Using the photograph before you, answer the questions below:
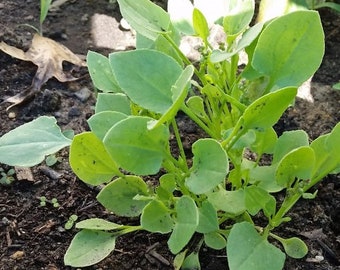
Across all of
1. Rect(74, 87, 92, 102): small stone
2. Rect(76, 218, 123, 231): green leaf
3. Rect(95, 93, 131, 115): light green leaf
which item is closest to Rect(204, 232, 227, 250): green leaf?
Rect(76, 218, 123, 231): green leaf

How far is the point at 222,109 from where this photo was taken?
1.14 metres

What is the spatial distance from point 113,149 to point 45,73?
0.71m

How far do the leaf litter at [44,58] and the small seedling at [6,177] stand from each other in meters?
0.24

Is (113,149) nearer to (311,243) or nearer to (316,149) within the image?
(316,149)

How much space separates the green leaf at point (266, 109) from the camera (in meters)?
0.91

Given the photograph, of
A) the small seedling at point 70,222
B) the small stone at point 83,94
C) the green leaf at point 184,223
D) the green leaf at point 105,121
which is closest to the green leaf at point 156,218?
the green leaf at point 184,223

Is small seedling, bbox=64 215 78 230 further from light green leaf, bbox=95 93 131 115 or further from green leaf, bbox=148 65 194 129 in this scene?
green leaf, bbox=148 65 194 129

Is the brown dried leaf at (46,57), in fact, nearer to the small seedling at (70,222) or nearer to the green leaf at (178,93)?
the small seedling at (70,222)

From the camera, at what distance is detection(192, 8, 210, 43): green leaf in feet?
3.38

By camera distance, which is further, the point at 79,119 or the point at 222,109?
the point at 79,119

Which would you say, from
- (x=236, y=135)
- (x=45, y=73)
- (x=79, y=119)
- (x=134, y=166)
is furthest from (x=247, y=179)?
(x=45, y=73)

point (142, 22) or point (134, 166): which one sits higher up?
point (142, 22)

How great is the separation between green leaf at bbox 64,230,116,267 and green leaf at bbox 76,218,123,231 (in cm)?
1

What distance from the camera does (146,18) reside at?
1082 mm
